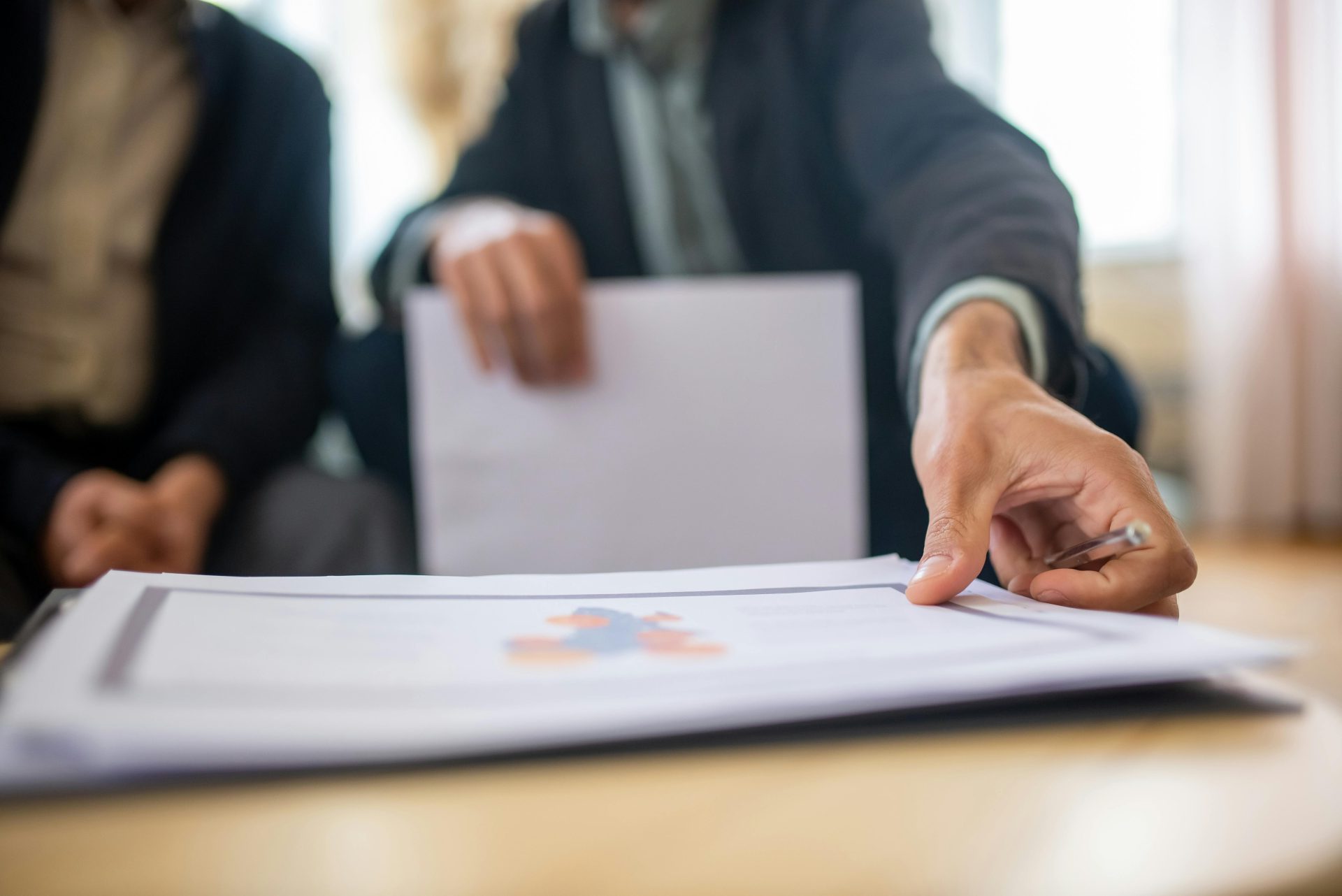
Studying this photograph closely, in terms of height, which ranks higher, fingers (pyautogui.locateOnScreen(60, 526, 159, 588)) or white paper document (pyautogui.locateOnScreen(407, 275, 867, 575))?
white paper document (pyautogui.locateOnScreen(407, 275, 867, 575))

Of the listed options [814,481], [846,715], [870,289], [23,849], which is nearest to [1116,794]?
[846,715]

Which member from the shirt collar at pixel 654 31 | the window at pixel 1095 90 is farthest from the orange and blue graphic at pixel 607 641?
the shirt collar at pixel 654 31

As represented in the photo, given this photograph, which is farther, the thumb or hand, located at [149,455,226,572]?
hand, located at [149,455,226,572]

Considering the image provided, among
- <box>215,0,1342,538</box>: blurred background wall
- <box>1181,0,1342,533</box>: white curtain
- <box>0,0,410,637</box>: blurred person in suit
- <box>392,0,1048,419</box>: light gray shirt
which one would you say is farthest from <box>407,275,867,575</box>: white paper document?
<box>1181,0,1342,533</box>: white curtain

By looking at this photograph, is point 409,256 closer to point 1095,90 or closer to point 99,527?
point 99,527

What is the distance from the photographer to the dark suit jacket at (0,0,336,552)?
1.64 ft

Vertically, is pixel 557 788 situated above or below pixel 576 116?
below

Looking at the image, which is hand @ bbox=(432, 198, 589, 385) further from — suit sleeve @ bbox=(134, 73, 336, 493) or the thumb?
the thumb

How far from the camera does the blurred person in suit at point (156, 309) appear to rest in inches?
19.7

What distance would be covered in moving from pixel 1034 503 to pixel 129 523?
1.54 feet

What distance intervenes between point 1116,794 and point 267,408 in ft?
2.14

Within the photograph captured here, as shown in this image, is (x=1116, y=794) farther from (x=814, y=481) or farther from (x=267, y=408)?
(x=267, y=408)

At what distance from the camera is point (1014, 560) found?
0.93ft

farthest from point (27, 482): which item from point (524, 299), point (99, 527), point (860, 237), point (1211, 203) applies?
point (1211, 203)
